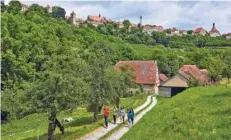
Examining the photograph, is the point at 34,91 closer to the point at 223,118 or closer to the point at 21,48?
the point at 223,118

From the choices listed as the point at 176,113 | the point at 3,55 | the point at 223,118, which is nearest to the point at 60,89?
the point at 176,113

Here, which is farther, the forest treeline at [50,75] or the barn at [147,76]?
the barn at [147,76]

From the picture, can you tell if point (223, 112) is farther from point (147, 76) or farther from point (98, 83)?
point (147, 76)

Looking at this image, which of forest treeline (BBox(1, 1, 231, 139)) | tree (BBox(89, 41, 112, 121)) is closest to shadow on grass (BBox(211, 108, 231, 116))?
forest treeline (BBox(1, 1, 231, 139))

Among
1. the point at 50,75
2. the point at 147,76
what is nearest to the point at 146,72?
the point at 147,76

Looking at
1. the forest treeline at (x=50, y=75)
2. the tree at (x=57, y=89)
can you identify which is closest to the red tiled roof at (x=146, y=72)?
the forest treeline at (x=50, y=75)

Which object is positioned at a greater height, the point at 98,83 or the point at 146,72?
the point at 98,83

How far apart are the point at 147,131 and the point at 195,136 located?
4.93 m

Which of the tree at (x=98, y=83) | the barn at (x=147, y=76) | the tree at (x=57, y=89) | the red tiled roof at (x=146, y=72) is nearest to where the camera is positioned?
the tree at (x=57, y=89)

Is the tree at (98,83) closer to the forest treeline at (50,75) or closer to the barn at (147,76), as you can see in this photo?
the forest treeline at (50,75)

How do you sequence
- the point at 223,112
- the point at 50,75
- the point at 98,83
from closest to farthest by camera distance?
1. the point at 223,112
2. the point at 50,75
3. the point at 98,83

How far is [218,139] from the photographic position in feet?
49.3

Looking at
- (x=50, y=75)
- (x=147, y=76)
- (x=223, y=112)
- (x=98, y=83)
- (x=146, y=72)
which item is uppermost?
(x=50, y=75)

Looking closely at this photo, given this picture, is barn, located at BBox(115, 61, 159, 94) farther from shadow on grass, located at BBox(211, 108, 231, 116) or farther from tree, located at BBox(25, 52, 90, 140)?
shadow on grass, located at BBox(211, 108, 231, 116)
